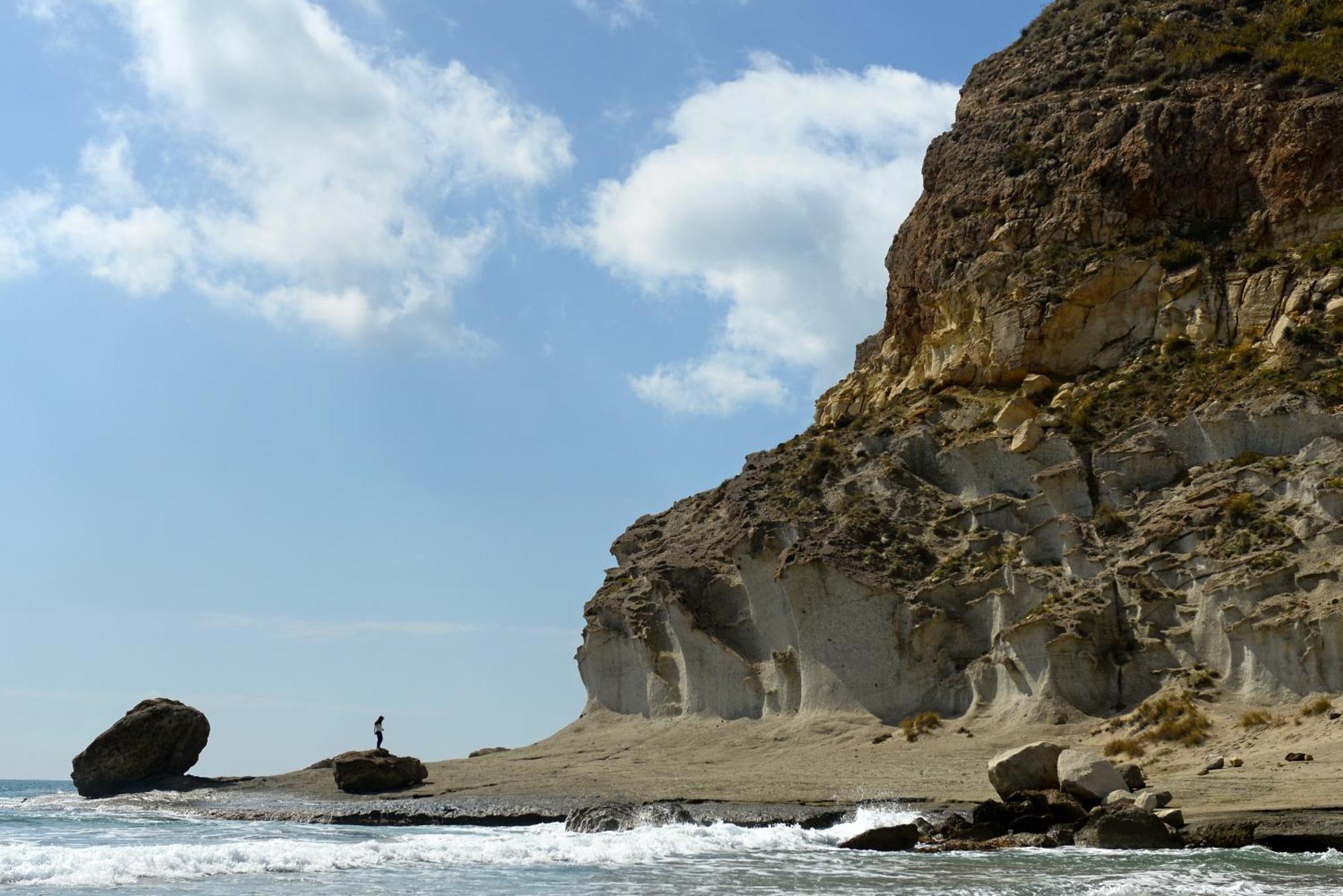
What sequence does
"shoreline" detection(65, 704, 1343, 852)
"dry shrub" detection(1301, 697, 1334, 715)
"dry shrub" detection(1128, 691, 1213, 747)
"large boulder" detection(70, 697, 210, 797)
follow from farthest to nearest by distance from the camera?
"large boulder" detection(70, 697, 210, 797), "dry shrub" detection(1128, 691, 1213, 747), "dry shrub" detection(1301, 697, 1334, 715), "shoreline" detection(65, 704, 1343, 852)

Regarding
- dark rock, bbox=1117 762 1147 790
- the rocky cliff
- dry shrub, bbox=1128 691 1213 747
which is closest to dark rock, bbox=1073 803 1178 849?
dark rock, bbox=1117 762 1147 790

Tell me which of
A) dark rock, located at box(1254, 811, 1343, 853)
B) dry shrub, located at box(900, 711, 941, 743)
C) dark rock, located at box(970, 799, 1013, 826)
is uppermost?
dry shrub, located at box(900, 711, 941, 743)

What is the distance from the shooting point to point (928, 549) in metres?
37.4

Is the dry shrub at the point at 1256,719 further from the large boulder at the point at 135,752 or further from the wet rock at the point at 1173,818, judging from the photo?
the large boulder at the point at 135,752

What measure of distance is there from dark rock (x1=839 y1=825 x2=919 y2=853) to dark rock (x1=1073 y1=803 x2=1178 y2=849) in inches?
111

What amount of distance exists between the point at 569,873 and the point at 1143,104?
105 feet

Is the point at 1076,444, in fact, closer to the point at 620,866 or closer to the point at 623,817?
the point at 623,817

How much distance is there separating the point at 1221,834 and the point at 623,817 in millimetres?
10790

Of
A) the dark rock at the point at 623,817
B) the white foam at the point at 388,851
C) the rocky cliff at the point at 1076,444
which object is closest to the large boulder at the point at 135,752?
the rocky cliff at the point at 1076,444

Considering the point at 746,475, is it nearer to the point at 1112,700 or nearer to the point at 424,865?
the point at 1112,700

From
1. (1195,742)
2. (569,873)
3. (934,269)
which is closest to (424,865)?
(569,873)

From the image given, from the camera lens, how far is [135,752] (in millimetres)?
41156

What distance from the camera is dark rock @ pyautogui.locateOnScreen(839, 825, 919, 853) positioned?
842 inches

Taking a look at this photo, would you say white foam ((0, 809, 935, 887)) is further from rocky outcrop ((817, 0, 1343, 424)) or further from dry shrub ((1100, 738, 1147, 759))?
rocky outcrop ((817, 0, 1343, 424))
